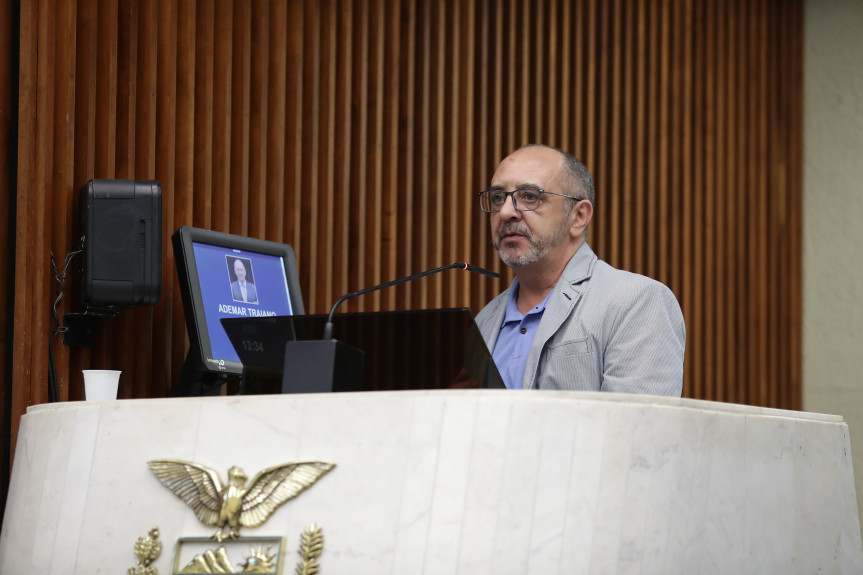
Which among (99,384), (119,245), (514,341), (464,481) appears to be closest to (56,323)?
(119,245)

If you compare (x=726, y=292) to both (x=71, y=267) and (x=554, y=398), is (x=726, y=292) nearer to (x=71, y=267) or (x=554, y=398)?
(x=71, y=267)

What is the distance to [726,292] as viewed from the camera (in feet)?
17.0

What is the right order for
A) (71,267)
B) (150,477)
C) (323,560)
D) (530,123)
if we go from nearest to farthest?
(323,560), (150,477), (71,267), (530,123)

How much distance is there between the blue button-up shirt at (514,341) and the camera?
3.17m

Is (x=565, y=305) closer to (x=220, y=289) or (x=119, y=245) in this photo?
(x=220, y=289)

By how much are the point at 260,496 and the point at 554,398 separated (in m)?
0.53

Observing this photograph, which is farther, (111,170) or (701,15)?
(701,15)

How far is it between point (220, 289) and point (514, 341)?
2.86 ft

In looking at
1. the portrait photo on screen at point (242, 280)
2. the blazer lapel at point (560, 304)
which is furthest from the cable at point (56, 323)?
the blazer lapel at point (560, 304)

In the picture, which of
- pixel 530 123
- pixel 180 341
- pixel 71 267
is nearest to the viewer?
pixel 71 267

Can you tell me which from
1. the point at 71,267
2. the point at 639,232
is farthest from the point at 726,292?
the point at 71,267

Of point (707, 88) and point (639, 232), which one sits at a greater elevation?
point (707, 88)

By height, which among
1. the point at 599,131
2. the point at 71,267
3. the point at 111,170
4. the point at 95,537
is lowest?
the point at 95,537

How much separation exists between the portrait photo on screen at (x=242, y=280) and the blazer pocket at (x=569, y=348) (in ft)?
3.14
